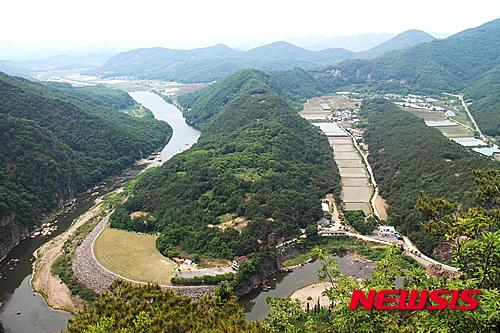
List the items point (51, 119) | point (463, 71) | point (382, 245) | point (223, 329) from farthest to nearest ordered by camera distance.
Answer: point (463, 71) → point (51, 119) → point (382, 245) → point (223, 329)

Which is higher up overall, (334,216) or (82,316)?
(82,316)

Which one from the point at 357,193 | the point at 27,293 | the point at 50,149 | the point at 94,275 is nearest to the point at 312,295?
the point at 94,275

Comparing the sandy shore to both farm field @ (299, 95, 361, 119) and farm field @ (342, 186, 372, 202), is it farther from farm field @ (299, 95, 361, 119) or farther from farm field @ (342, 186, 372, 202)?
farm field @ (299, 95, 361, 119)

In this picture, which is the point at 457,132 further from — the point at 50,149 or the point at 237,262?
the point at 50,149

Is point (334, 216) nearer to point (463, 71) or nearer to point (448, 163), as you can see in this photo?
point (448, 163)

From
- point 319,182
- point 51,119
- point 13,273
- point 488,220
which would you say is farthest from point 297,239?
point 51,119

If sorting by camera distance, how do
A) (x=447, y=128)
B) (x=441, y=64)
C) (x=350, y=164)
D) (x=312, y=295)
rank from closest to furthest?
(x=312, y=295) → (x=350, y=164) → (x=447, y=128) → (x=441, y=64)

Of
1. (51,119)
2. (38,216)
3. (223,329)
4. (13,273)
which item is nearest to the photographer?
(223,329)
